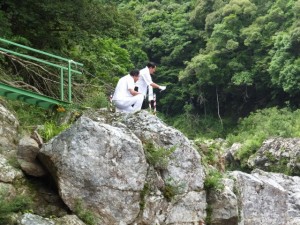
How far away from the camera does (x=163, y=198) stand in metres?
10.3

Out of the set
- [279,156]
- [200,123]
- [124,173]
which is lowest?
[124,173]

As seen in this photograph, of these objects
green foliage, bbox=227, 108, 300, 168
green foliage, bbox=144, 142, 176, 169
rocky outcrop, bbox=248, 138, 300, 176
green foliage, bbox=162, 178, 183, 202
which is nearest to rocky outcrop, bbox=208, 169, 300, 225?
green foliage, bbox=162, 178, 183, 202

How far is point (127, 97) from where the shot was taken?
37.5 ft

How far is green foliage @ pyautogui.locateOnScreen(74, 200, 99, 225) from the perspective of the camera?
30.1 ft

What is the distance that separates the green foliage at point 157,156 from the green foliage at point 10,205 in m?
2.36

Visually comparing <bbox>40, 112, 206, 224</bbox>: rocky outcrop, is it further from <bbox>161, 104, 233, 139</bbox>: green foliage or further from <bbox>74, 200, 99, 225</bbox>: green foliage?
<bbox>161, 104, 233, 139</bbox>: green foliage

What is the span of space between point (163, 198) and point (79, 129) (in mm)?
1966

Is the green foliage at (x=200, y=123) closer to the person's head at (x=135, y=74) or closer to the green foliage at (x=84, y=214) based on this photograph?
the person's head at (x=135, y=74)

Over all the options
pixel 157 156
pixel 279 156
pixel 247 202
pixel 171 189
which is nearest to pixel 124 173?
pixel 157 156

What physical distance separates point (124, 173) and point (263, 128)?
28.6m

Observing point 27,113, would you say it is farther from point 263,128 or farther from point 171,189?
point 263,128

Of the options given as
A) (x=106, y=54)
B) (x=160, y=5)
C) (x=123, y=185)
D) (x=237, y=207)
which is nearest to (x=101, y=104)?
(x=123, y=185)

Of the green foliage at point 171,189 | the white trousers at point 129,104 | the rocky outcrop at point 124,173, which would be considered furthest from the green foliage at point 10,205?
the white trousers at point 129,104

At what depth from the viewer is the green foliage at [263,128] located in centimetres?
3294
